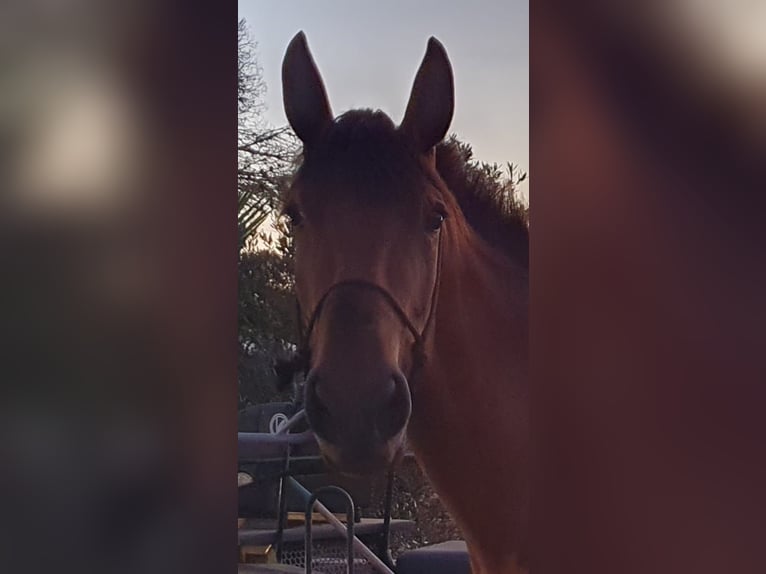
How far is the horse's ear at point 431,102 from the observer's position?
2.44 metres

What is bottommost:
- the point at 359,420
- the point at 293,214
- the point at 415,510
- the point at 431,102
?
the point at 415,510

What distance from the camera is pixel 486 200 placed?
2488 mm

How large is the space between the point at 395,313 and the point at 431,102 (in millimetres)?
701

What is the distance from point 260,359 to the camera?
254cm

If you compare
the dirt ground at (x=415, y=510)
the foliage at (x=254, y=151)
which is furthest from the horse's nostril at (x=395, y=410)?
the foliage at (x=254, y=151)

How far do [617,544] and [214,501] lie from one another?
4.54 ft

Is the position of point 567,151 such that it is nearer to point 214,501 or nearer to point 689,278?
point 689,278

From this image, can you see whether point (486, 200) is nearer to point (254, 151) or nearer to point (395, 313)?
point (395, 313)

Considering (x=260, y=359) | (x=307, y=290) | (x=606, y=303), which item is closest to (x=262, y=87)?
(x=307, y=290)

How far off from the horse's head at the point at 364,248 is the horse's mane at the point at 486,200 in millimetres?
52

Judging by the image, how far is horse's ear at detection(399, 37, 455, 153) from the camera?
244 centimetres

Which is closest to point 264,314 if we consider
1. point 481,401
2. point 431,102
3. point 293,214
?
point 293,214

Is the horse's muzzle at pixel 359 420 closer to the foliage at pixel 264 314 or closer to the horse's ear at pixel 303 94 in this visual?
the foliage at pixel 264 314

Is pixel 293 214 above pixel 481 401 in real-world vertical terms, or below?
above
